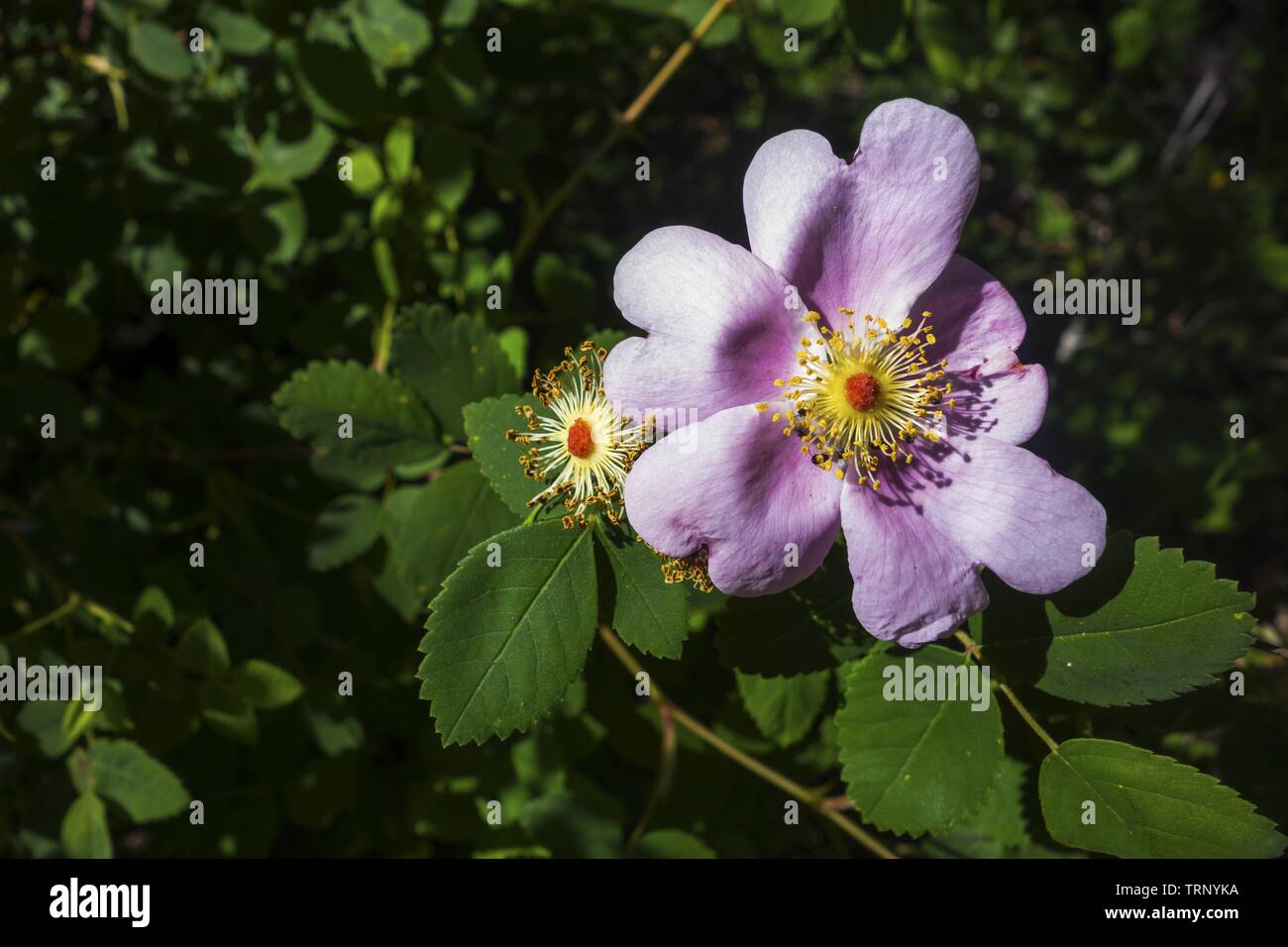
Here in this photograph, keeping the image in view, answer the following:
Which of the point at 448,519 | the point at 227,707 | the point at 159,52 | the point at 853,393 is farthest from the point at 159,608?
the point at 853,393

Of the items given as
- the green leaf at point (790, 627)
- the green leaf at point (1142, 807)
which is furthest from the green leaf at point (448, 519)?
the green leaf at point (1142, 807)

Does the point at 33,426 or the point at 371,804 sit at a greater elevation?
the point at 33,426

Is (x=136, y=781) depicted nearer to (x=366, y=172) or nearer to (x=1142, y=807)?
(x=366, y=172)

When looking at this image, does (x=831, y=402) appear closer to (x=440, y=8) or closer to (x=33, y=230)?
(x=440, y=8)

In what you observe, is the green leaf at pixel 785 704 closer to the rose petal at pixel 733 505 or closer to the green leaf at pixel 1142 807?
the green leaf at pixel 1142 807

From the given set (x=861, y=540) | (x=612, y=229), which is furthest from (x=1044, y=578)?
(x=612, y=229)

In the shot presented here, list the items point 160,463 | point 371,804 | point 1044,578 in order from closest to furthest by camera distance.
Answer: point 1044,578 < point 371,804 < point 160,463
